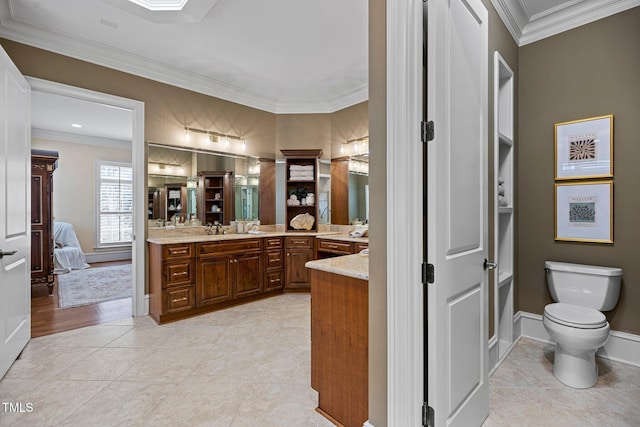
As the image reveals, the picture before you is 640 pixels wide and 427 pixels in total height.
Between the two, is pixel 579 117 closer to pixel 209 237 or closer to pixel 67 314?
pixel 209 237

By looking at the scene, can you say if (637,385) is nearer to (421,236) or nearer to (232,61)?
(421,236)

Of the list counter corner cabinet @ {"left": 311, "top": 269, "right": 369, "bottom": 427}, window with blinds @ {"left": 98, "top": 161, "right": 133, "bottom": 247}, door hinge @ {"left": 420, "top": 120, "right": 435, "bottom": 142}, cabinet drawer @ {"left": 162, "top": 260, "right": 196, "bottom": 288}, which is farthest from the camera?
window with blinds @ {"left": 98, "top": 161, "right": 133, "bottom": 247}

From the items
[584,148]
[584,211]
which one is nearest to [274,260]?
[584,211]

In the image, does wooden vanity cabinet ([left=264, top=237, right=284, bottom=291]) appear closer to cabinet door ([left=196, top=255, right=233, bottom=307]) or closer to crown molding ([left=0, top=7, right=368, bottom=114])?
cabinet door ([left=196, top=255, right=233, bottom=307])

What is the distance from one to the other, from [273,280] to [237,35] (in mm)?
2881

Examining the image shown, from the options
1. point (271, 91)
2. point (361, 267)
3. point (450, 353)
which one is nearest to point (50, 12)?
point (271, 91)

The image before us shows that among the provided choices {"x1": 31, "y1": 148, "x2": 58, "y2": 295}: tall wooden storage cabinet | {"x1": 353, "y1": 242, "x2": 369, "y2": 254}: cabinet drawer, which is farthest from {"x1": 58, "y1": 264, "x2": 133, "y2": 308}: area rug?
{"x1": 353, "y1": 242, "x2": 369, "y2": 254}: cabinet drawer

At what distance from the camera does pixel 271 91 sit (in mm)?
4332

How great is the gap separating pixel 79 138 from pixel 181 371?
634 cm

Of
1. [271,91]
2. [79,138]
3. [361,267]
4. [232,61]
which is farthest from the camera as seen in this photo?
[79,138]

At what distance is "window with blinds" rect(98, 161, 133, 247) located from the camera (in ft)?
22.3

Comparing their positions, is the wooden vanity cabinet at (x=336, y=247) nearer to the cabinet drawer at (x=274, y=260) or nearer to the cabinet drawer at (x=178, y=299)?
the cabinet drawer at (x=274, y=260)

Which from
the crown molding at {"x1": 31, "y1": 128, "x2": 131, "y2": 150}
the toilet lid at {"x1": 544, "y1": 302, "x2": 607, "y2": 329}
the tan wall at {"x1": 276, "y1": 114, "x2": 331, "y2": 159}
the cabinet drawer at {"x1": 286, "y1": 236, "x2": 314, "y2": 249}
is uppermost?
the crown molding at {"x1": 31, "y1": 128, "x2": 131, "y2": 150}

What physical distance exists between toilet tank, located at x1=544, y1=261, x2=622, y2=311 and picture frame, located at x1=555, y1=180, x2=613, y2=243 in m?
0.24
